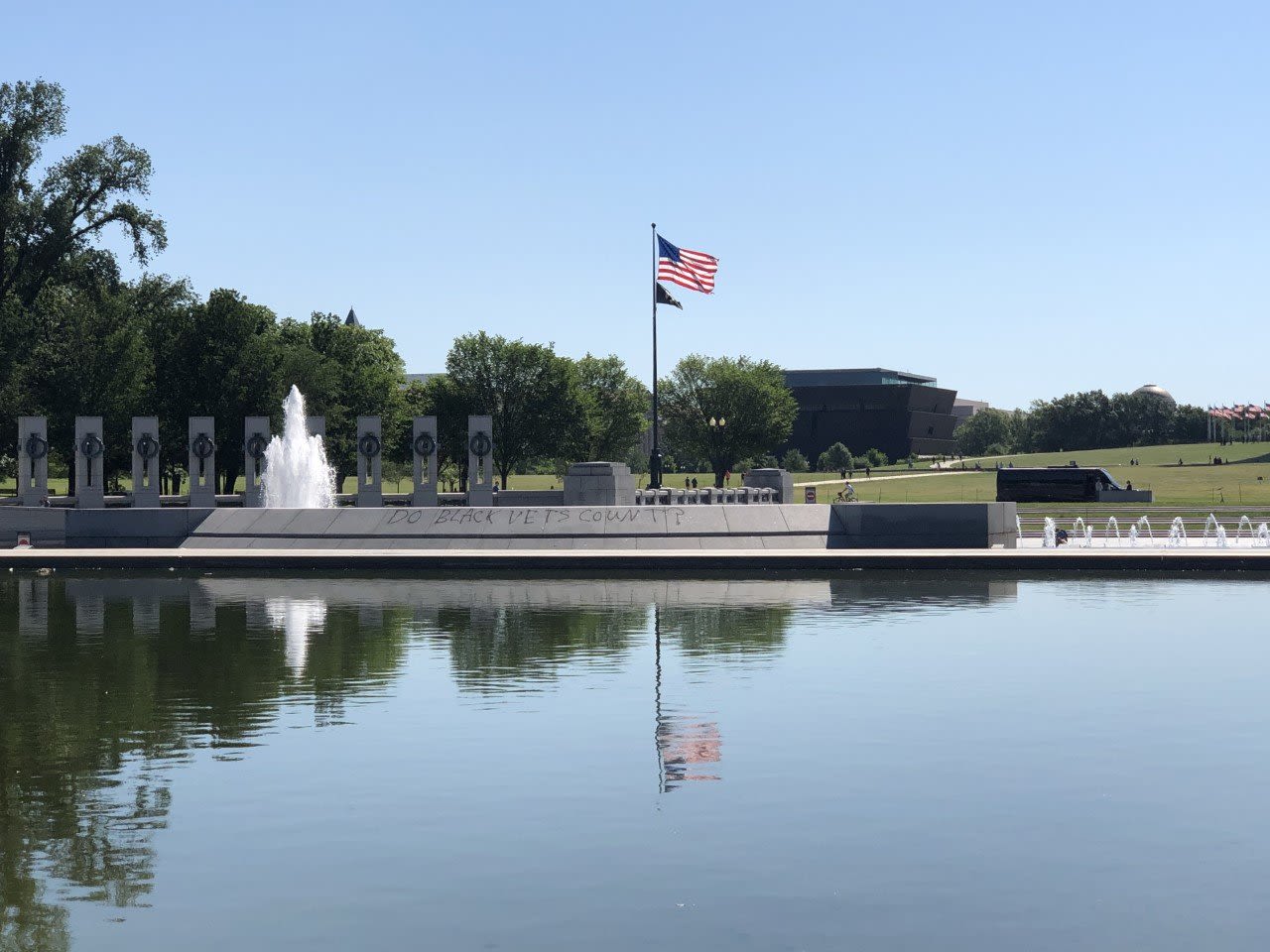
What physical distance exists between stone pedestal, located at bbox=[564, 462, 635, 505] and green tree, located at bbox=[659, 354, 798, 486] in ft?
210

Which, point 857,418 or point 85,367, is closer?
point 85,367

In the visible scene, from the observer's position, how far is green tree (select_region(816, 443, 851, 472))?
153375 mm

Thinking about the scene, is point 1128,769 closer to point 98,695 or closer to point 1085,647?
point 1085,647

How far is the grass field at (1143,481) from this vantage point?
8438cm

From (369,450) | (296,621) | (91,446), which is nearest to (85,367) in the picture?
(91,446)

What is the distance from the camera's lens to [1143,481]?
99.1 metres

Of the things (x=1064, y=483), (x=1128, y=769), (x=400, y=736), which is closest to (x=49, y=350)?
(x=1064, y=483)

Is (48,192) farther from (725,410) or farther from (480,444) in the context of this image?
(725,410)

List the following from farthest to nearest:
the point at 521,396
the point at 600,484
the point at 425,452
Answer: the point at 521,396 < the point at 425,452 < the point at 600,484

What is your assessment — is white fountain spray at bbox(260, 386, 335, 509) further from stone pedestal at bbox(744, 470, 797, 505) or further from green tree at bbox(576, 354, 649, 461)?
green tree at bbox(576, 354, 649, 461)

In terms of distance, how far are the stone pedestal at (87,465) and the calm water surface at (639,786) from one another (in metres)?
30.4

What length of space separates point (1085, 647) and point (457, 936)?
1531cm

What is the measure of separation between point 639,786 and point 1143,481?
9236 cm

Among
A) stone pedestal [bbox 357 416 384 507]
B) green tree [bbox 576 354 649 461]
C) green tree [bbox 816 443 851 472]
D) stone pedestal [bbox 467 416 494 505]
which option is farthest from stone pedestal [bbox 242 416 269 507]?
green tree [bbox 816 443 851 472]
